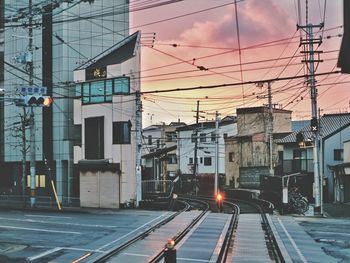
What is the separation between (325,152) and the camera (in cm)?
5072

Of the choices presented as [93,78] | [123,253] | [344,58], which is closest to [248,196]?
[93,78]

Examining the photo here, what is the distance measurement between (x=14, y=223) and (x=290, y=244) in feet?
50.8

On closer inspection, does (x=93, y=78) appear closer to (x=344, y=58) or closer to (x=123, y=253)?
(x=123, y=253)

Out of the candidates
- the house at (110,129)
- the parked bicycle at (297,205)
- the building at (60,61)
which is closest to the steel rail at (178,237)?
the parked bicycle at (297,205)

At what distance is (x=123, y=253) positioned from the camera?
18.1 metres

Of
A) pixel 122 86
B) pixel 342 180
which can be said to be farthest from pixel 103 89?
pixel 342 180

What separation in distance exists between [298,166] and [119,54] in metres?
22.7

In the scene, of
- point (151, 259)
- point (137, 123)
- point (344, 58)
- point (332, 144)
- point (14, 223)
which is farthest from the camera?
point (332, 144)

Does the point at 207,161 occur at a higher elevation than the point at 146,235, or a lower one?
higher

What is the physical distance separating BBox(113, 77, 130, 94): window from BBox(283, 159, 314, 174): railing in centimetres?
2143

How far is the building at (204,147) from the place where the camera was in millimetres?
75625

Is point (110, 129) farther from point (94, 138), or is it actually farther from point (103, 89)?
point (103, 89)

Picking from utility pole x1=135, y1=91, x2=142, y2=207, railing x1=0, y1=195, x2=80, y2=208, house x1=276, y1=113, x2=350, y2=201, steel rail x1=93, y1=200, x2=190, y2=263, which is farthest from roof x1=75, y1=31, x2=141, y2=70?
house x1=276, y1=113, x2=350, y2=201

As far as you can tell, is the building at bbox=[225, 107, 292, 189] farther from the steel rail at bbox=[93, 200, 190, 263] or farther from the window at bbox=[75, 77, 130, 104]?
the steel rail at bbox=[93, 200, 190, 263]
